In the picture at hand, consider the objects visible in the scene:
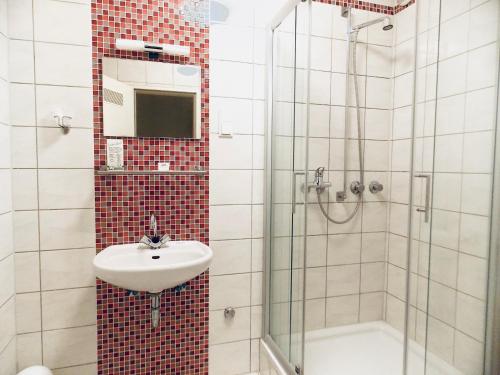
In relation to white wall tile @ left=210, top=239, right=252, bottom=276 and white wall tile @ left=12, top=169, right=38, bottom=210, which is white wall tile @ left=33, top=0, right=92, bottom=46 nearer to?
white wall tile @ left=12, top=169, right=38, bottom=210

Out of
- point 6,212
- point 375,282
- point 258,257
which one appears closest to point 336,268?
point 375,282

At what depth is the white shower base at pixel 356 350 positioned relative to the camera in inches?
70.6

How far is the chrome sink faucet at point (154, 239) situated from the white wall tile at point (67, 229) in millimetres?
290

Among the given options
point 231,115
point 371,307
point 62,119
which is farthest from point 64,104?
point 371,307

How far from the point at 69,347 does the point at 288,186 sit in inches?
57.9

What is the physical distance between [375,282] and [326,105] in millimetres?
1232

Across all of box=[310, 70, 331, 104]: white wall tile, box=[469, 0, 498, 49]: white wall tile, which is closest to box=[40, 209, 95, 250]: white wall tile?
box=[310, 70, 331, 104]: white wall tile

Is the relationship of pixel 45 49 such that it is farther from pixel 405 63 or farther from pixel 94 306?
pixel 405 63

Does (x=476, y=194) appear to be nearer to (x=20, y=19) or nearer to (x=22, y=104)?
(x=22, y=104)

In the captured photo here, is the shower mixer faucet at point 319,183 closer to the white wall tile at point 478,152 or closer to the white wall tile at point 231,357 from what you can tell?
the white wall tile at point 478,152

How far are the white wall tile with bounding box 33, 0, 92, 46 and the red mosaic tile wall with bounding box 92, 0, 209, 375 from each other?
0.05 metres

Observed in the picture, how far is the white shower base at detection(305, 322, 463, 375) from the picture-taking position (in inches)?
70.6

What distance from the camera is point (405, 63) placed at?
180 centimetres

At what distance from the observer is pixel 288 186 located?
164 cm
